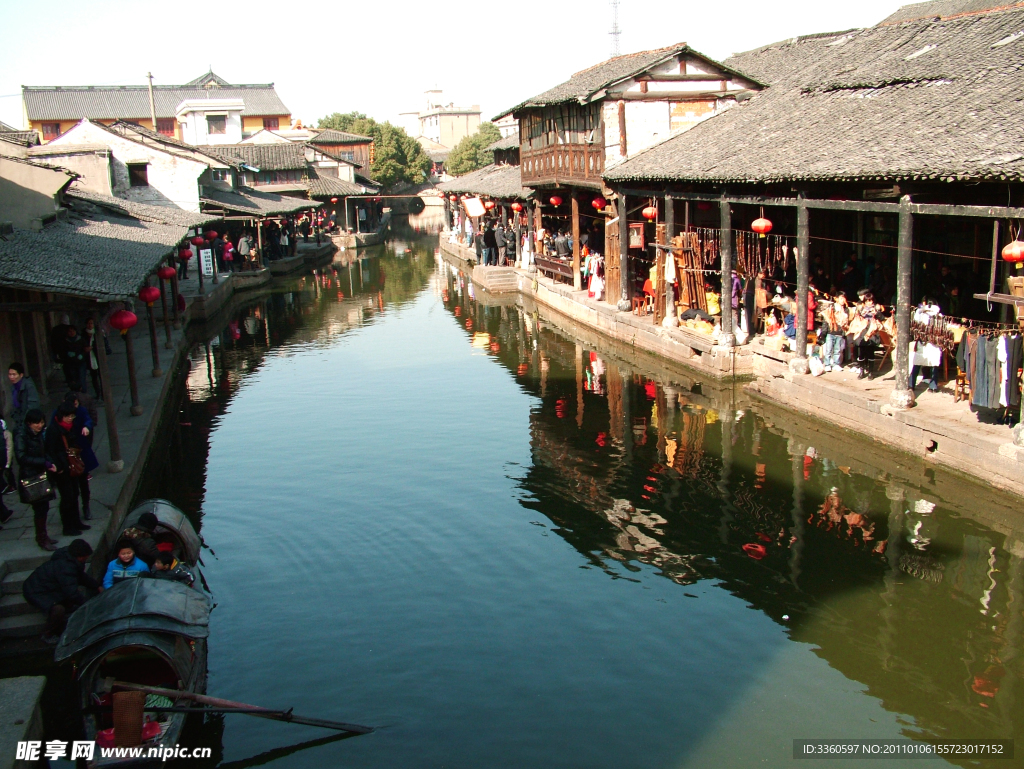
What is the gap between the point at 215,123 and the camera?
70.0 meters

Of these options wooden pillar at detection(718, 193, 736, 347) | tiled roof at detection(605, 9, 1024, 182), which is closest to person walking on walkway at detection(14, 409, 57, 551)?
tiled roof at detection(605, 9, 1024, 182)

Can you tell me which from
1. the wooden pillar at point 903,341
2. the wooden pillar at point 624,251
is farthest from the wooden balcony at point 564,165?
the wooden pillar at point 903,341

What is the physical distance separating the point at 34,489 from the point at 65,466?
0.48m

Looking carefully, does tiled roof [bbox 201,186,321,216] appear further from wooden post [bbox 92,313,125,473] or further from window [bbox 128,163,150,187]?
wooden post [bbox 92,313,125,473]

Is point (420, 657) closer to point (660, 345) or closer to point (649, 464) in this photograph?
point (649, 464)

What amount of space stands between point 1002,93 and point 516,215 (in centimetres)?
2512

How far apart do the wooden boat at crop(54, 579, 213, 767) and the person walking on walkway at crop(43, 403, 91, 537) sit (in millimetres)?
2452

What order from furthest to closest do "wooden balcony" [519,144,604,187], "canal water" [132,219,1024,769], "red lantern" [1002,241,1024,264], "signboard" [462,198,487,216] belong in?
"signboard" [462,198,487,216], "wooden balcony" [519,144,604,187], "red lantern" [1002,241,1024,264], "canal water" [132,219,1024,769]

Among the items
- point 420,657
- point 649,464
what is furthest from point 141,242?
point 420,657

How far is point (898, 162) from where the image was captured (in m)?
12.7

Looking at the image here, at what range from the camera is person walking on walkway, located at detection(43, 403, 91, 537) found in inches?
393

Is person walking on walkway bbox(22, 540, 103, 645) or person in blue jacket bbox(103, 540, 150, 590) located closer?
person in blue jacket bbox(103, 540, 150, 590)

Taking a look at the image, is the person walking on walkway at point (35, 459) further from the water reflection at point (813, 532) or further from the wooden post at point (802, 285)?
the wooden post at point (802, 285)

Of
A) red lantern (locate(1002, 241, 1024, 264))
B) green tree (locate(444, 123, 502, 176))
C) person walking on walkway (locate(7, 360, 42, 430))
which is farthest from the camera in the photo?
green tree (locate(444, 123, 502, 176))
